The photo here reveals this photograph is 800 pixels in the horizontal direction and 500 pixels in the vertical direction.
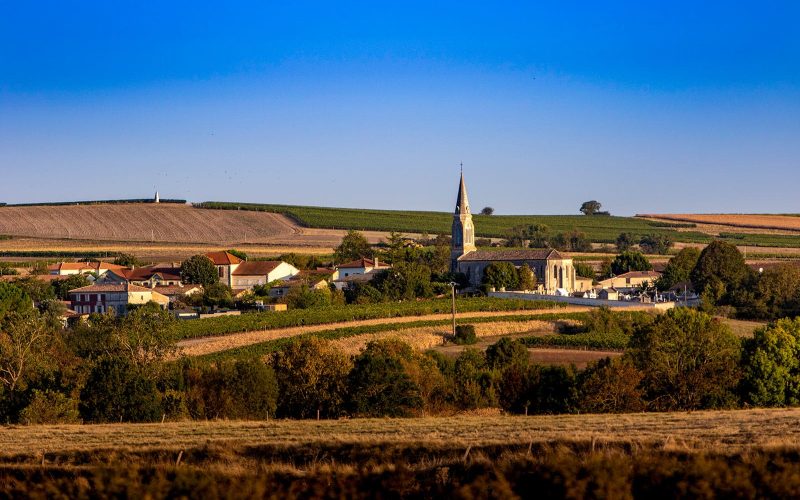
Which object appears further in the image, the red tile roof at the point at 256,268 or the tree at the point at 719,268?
the red tile roof at the point at 256,268

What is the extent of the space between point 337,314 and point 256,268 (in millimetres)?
33162

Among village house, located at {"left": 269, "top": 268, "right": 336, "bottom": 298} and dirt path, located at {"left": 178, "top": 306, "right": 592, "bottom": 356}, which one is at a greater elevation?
village house, located at {"left": 269, "top": 268, "right": 336, "bottom": 298}

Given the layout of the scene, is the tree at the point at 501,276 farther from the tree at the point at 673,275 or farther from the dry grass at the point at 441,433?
the dry grass at the point at 441,433

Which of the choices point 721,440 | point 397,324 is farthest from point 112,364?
point 397,324

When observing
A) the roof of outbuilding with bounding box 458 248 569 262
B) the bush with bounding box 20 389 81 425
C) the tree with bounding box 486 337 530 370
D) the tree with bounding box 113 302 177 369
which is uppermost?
the roof of outbuilding with bounding box 458 248 569 262

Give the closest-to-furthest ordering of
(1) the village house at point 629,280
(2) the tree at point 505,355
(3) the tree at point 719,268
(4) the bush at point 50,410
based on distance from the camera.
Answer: (4) the bush at point 50,410 → (2) the tree at point 505,355 → (3) the tree at point 719,268 → (1) the village house at point 629,280

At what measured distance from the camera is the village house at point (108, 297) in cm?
8438

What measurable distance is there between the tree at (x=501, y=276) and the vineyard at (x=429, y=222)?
6322cm

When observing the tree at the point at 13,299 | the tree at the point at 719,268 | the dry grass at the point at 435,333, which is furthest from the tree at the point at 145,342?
the tree at the point at 719,268

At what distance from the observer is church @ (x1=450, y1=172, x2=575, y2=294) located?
9952 centimetres

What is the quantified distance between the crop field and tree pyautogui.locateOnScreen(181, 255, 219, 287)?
259 ft

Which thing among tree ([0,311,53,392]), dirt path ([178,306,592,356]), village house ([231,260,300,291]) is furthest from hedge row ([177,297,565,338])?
village house ([231,260,300,291])

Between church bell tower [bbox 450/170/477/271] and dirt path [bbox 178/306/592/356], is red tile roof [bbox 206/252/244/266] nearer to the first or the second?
church bell tower [bbox 450/170/477/271]

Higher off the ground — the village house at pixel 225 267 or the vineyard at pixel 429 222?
the vineyard at pixel 429 222
